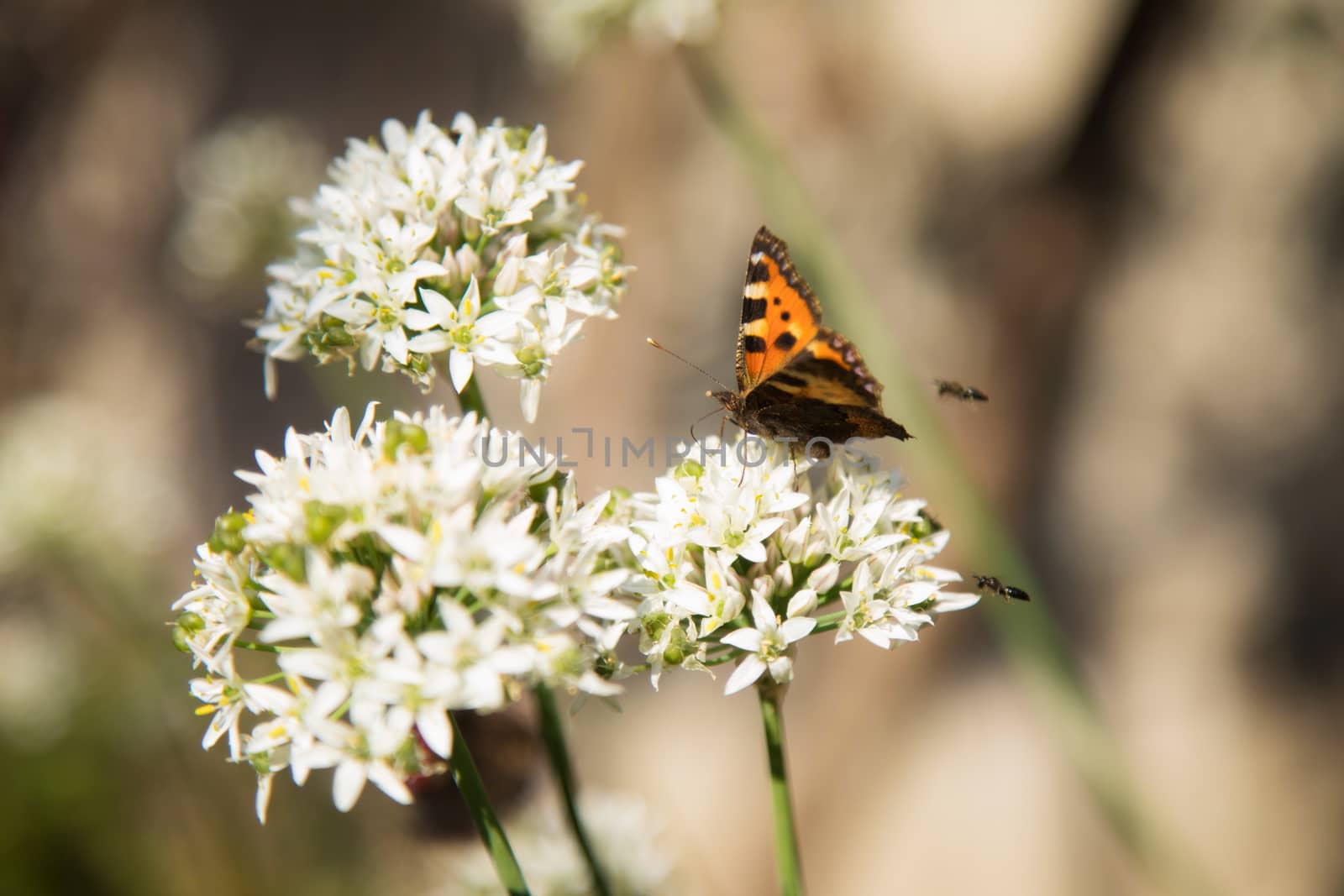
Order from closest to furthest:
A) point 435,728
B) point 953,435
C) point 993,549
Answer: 1. point 435,728
2. point 993,549
3. point 953,435

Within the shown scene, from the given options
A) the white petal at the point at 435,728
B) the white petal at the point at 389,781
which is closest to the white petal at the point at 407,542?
the white petal at the point at 435,728

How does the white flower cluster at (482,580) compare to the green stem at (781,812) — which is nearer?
the white flower cluster at (482,580)

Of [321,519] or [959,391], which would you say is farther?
[959,391]

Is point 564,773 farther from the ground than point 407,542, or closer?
closer

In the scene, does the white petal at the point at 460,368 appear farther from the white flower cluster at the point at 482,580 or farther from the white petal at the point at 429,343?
the white flower cluster at the point at 482,580

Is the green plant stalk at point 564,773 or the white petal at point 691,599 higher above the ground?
the white petal at point 691,599

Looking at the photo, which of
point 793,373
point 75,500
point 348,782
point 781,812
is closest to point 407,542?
point 348,782

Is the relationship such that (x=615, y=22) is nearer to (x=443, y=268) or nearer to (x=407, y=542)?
(x=443, y=268)

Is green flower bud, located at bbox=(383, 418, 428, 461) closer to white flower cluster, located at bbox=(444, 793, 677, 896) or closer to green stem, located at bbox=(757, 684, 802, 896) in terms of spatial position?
green stem, located at bbox=(757, 684, 802, 896)
